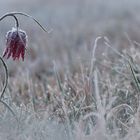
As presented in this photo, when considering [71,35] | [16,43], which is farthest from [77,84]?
[71,35]

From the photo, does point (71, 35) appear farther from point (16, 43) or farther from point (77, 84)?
point (16, 43)

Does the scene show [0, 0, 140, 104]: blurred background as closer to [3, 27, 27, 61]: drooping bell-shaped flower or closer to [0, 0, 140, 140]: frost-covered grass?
[0, 0, 140, 140]: frost-covered grass

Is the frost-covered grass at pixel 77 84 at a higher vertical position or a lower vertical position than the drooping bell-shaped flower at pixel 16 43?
lower

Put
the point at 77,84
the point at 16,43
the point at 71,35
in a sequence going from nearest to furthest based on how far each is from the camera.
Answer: the point at 16,43
the point at 77,84
the point at 71,35

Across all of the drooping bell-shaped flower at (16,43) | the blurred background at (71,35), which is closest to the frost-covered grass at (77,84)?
the blurred background at (71,35)

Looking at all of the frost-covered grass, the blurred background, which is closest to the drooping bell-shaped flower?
the frost-covered grass

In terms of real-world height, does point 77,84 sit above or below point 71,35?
below

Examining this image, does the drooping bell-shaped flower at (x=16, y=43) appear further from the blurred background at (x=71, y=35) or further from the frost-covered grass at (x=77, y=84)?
the blurred background at (x=71, y=35)

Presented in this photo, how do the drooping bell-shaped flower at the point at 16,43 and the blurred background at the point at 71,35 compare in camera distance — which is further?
the blurred background at the point at 71,35
